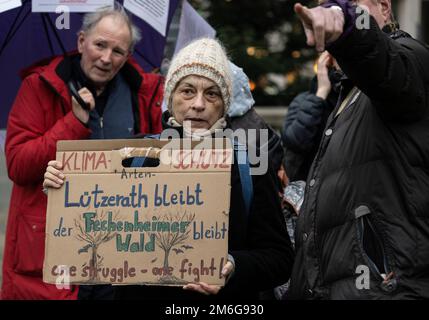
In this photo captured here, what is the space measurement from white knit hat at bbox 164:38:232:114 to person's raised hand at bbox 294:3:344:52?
0.81m

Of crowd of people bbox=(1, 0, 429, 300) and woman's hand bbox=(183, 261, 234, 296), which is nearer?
crowd of people bbox=(1, 0, 429, 300)

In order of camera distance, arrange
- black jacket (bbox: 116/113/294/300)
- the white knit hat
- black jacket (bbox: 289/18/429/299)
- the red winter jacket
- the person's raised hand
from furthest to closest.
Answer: the red winter jacket → the white knit hat → black jacket (bbox: 116/113/294/300) → black jacket (bbox: 289/18/429/299) → the person's raised hand

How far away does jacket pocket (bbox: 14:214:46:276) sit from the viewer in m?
4.15

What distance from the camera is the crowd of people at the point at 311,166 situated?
284 cm

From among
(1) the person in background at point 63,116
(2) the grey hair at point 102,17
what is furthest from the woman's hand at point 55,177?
(2) the grey hair at point 102,17

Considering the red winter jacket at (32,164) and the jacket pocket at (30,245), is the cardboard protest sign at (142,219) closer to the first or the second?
the red winter jacket at (32,164)

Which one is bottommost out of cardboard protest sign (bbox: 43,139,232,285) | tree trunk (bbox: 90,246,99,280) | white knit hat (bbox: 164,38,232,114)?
tree trunk (bbox: 90,246,99,280)

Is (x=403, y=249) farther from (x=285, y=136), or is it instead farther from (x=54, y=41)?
(x=54, y=41)

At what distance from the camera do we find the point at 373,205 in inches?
117

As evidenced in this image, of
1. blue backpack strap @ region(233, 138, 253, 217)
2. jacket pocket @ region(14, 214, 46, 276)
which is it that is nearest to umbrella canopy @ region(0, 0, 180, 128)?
jacket pocket @ region(14, 214, 46, 276)

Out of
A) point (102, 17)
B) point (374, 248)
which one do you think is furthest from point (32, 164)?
point (374, 248)

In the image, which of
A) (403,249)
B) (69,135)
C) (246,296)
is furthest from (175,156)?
(69,135)

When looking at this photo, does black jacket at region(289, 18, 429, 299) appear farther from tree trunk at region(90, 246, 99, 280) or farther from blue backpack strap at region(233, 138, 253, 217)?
tree trunk at region(90, 246, 99, 280)

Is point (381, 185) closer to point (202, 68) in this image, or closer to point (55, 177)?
point (202, 68)
